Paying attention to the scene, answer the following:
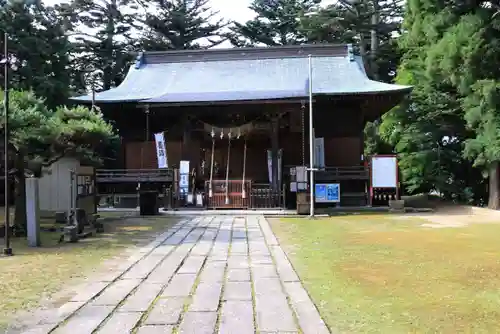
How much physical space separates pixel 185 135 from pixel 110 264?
36.2 ft

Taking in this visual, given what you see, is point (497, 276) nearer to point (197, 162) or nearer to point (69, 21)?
point (197, 162)

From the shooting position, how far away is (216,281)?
477 centimetres

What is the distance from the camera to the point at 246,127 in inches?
640

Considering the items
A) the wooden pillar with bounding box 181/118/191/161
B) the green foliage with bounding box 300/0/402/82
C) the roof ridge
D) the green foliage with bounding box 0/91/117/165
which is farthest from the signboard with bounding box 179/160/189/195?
the green foliage with bounding box 300/0/402/82

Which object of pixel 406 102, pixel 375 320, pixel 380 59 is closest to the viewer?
pixel 375 320

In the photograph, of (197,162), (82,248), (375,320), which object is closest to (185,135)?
(197,162)

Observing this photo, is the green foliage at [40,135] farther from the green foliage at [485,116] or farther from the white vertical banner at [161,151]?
the green foliage at [485,116]

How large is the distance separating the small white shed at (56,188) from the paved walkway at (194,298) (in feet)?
22.4

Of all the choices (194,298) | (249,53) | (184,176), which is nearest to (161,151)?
(184,176)

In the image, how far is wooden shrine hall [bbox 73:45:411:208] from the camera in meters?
15.4

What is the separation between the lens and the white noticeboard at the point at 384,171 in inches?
574

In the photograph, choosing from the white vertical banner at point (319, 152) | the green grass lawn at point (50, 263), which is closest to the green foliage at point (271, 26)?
the white vertical banner at point (319, 152)

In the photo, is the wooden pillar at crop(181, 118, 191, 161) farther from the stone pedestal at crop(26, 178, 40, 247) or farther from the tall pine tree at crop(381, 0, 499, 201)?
the stone pedestal at crop(26, 178, 40, 247)

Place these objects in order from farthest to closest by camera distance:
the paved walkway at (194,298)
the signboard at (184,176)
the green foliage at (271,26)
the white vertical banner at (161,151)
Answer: the green foliage at (271,26) → the white vertical banner at (161,151) → the signboard at (184,176) → the paved walkway at (194,298)
